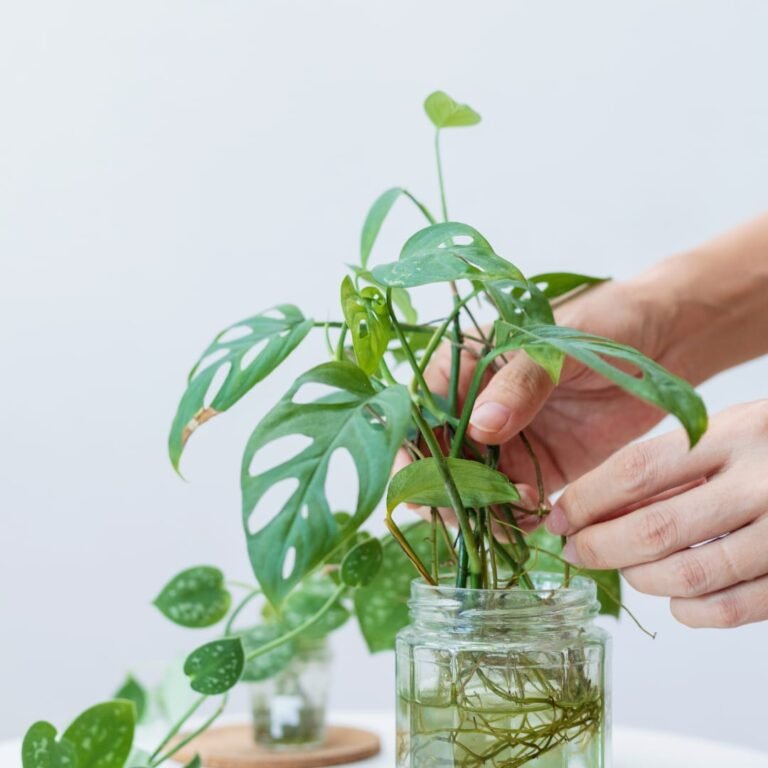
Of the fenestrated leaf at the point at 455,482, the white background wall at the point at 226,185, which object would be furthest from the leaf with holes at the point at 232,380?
the white background wall at the point at 226,185

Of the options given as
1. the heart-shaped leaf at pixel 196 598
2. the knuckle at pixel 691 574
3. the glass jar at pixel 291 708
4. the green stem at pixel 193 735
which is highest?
the knuckle at pixel 691 574

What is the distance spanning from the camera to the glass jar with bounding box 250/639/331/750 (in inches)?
48.8

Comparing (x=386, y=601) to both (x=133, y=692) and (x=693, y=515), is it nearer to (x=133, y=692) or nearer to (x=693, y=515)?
(x=133, y=692)

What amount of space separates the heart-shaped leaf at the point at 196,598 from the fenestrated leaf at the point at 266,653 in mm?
44

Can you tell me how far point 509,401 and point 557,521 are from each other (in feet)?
0.34

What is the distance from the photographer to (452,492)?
68cm

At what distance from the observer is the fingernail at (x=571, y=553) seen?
0.83m

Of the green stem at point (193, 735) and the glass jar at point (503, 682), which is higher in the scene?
the glass jar at point (503, 682)

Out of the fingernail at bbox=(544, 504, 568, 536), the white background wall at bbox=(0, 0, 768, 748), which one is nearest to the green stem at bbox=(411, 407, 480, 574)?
the fingernail at bbox=(544, 504, 568, 536)

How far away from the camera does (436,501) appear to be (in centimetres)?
72

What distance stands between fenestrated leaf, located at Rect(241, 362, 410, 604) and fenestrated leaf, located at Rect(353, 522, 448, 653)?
52 centimetres

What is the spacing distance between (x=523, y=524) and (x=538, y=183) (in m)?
1.28

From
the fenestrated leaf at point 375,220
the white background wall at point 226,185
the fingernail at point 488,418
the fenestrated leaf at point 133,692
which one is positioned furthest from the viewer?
the white background wall at point 226,185

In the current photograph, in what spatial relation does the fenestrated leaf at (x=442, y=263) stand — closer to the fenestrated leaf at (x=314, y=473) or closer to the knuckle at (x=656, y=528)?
the fenestrated leaf at (x=314, y=473)
